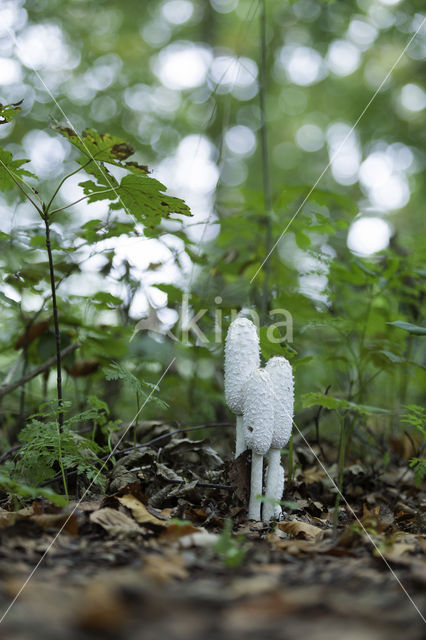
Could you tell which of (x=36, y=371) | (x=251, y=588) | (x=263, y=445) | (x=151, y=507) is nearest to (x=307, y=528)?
(x=263, y=445)

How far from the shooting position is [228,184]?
12.7 metres

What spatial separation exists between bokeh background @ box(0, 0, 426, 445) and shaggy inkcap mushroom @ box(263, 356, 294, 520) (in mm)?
347

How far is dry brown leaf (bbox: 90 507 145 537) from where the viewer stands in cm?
197

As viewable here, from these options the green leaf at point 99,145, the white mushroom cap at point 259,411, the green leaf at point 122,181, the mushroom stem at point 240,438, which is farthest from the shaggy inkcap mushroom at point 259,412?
the green leaf at point 99,145

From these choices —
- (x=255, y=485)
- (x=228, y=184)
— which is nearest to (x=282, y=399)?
(x=255, y=485)

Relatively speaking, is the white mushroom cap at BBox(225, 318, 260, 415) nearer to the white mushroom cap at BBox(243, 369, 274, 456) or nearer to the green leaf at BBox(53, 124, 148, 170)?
the white mushroom cap at BBox(243, 369, 274, 456)

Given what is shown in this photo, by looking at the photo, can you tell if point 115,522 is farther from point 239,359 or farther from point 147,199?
point 147,199

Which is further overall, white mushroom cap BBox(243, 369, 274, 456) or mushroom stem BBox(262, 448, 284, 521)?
mushroom stem BBox(262, 448, 284, 521)

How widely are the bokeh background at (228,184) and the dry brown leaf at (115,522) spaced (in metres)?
1.21

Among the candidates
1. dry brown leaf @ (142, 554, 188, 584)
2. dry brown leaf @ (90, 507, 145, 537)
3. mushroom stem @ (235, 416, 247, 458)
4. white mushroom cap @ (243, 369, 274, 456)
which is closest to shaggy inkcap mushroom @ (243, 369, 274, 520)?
white mushroom cap @ (243, 369, 274, 456)

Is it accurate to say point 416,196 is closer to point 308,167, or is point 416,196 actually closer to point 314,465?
point 308,167

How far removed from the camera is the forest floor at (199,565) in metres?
1.04

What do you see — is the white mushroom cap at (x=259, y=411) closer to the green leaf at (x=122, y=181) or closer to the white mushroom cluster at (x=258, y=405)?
the white mushroom cluster at (x=258, y=405)

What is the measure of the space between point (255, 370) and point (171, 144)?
30.4 feet
